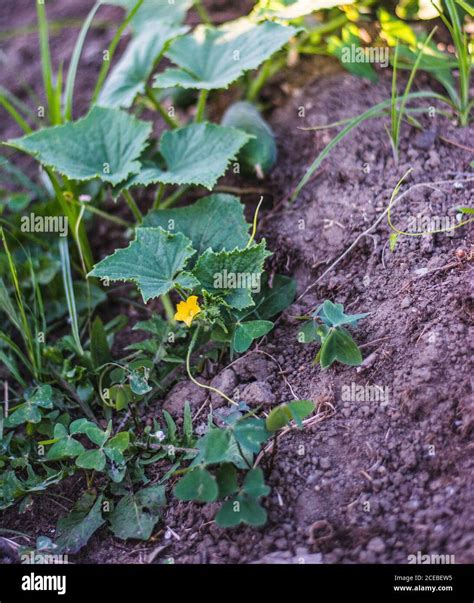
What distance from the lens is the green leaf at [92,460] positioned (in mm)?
2072

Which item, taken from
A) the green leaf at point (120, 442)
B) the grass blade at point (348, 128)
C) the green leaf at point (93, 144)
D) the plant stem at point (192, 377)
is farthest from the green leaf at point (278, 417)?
the green leaf at point (93, 144)

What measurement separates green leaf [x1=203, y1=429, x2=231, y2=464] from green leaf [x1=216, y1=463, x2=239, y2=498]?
0.09 ft

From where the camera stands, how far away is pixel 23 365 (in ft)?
8.76

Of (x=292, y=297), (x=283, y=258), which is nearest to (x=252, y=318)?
(x=292, y=297)

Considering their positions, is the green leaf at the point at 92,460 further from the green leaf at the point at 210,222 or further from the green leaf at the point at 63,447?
the green leaf at the point at 210,222

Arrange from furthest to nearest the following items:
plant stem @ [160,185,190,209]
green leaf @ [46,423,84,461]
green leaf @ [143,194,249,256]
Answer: plant stem @ [160,185,190,209] < green leaf @ [143,194,249,256] < green leaf @ [46,423,84,461]

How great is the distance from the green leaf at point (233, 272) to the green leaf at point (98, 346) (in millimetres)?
455

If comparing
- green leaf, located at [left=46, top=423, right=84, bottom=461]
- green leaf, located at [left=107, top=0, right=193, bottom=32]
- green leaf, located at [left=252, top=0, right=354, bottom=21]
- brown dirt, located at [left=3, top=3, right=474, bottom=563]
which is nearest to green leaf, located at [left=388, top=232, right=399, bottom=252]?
brown dirt, located at [left=3, top=3, right=474, bottom=563]

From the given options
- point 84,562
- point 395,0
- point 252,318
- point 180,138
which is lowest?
point 84,562

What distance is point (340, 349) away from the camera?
6.89 ft

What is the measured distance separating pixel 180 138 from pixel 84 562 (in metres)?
1.57

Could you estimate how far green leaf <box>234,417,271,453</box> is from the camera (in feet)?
6.23

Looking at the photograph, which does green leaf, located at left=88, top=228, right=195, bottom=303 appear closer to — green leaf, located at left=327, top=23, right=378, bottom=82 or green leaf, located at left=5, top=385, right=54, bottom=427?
green leaf, located at left=5, top=385, right=54, bottom=427

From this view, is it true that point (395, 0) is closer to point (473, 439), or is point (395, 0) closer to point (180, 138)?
point (180, 138)
